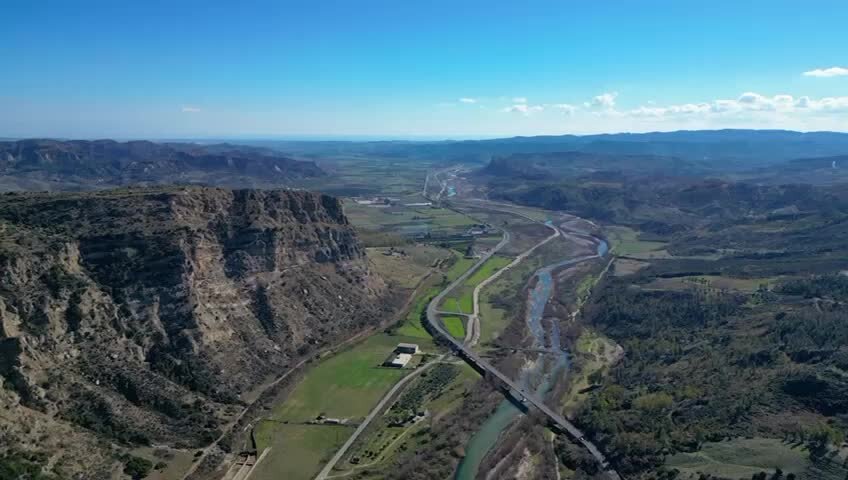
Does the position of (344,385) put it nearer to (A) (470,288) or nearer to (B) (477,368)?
(B) (477,368)

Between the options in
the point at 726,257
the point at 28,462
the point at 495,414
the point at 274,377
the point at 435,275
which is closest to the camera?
the point at 28,462

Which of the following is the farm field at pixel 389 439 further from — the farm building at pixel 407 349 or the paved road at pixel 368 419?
the farm building at pixel 407 349

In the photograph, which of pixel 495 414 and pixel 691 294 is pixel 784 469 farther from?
pixel 691 294

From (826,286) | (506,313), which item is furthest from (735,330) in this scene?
(506,313)

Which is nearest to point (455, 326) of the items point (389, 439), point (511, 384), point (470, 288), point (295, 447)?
point (470, 288)

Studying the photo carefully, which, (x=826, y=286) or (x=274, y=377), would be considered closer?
(x=274, y=377)

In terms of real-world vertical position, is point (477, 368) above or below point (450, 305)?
below

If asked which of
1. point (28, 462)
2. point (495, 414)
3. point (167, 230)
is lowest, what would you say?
point (495, 414)
